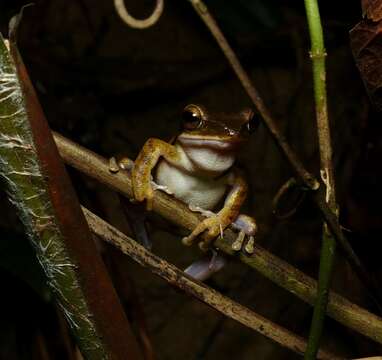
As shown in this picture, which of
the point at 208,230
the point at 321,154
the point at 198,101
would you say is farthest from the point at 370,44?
the point at 198,101

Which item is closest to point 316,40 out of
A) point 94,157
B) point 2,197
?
point 94,157

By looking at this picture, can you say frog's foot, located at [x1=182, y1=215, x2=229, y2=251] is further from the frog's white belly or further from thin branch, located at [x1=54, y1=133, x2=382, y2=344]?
the frog's white belly

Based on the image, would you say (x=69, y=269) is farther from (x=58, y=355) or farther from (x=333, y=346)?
(x=333, y=346)

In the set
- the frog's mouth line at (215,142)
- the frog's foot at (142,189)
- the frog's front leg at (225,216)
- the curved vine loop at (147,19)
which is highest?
the curved vine loop at (147,19)

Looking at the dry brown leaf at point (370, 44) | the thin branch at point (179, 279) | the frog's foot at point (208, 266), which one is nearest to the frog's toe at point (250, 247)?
the thin branch at point (179, 279)

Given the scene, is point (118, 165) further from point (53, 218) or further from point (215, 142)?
point (53, 218)

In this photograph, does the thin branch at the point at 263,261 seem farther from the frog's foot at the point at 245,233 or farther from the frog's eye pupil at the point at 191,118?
the frog's eye pupil at the point at 191,118
